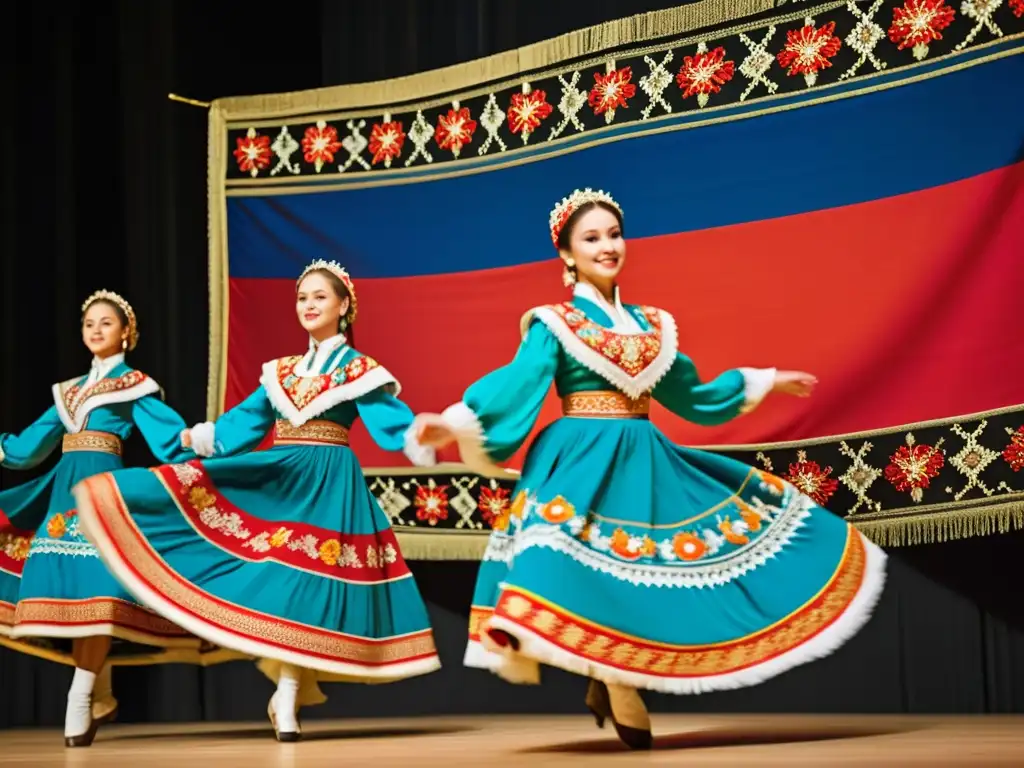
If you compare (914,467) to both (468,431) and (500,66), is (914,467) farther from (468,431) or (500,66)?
(500,66)

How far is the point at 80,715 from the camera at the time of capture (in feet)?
13.0

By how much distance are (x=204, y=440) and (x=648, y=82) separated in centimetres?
170

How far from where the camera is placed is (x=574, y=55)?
481 cm

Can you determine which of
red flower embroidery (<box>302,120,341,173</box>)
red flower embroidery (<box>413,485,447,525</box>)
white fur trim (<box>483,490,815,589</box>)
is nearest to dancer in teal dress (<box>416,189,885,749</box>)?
white fur trim (<box>483,490,815,589</box>)

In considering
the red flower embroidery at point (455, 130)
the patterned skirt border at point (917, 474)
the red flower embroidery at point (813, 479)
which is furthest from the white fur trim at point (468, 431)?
the red flower embroidery at point (455, 130)

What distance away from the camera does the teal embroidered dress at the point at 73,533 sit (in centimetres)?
405

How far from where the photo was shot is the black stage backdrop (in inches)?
204

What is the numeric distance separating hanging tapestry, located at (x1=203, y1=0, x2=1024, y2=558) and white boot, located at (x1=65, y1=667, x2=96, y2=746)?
120 centimetres

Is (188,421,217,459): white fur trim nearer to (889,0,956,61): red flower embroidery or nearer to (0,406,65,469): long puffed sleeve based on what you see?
(0,406,65,469): long puffed sleeve

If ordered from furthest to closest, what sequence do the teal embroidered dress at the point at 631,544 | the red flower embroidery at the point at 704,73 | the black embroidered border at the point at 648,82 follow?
the red flower embroidery at the point at 704,73, the black embroidered border at the point at 648,82, the teal embroidered dress at the point at 631,544

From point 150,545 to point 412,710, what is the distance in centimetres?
172

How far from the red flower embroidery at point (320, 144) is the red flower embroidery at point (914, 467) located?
2.26m

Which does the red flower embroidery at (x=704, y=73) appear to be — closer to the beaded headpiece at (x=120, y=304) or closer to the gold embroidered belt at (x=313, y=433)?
the gold embroidered belt at (x=313, y=433)

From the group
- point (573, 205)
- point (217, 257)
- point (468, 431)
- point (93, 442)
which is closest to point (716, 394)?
point (573, 205)
